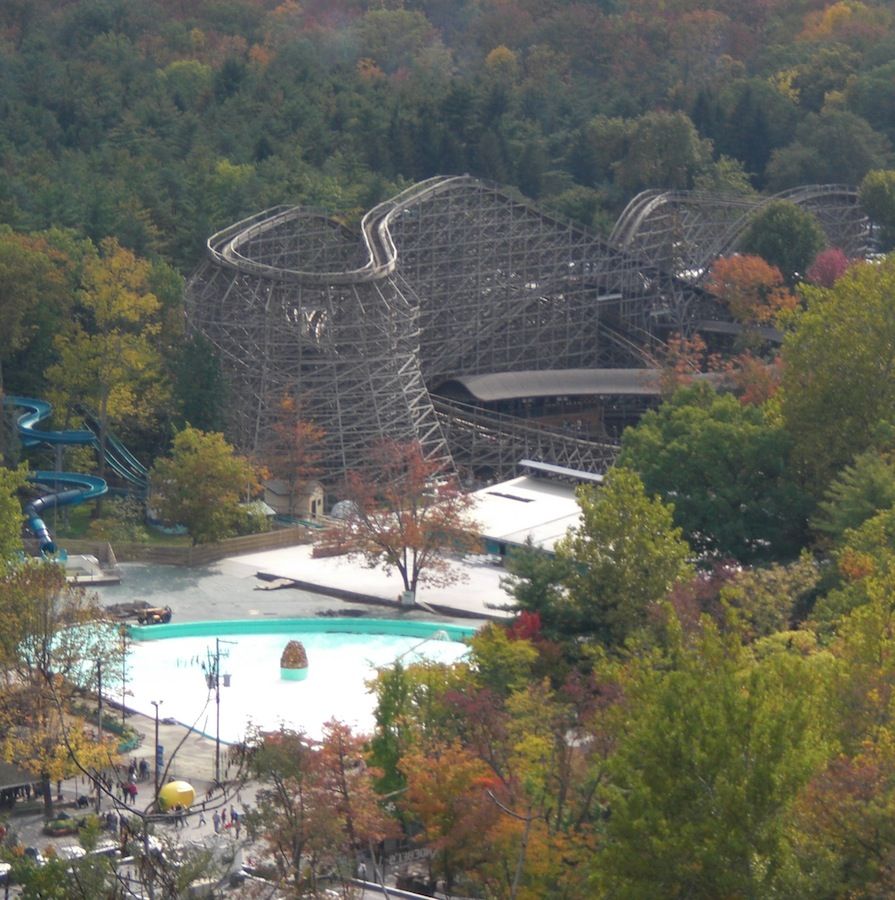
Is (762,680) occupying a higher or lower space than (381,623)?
higher

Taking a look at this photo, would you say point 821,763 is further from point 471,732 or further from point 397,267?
point 397,267

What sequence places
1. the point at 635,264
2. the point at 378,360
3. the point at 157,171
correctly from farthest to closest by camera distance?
the point at 157,171, the point at 635,264, the point at 378,360

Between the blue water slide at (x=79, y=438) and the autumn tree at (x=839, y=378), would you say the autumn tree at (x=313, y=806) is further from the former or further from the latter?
the blue water slide at (x=79, y=438)

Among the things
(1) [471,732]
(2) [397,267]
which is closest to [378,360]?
(2) [397,267]

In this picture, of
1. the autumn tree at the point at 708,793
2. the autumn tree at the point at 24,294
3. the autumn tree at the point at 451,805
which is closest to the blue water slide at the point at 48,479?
the autumn tree at the point at 24,294

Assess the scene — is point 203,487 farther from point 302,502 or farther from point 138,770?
point 138,770

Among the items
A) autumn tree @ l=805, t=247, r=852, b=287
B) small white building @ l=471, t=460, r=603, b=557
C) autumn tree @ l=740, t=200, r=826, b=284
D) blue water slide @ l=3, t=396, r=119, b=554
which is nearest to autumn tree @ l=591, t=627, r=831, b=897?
small white building @ l=471, t=460, r=603, b=557

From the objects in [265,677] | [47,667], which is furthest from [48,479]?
[47,667]
